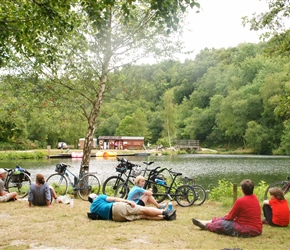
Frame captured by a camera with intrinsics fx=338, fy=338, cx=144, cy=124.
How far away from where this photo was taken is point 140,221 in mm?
6859

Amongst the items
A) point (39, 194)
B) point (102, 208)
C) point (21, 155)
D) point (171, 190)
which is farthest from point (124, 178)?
point (21, 155)

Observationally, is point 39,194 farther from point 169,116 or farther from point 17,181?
point 169,116

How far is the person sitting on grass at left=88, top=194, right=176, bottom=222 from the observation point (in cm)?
680

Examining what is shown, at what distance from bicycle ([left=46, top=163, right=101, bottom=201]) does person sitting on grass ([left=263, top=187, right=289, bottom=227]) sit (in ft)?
18.1

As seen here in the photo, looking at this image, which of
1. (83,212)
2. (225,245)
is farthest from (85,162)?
(225,245)

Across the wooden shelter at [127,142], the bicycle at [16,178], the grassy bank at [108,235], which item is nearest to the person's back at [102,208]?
the grassy bank at [108,235]

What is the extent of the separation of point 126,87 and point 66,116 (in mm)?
2437

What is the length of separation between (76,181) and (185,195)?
3.55 metres

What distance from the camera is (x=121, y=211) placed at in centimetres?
676

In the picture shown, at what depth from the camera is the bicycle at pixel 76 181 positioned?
34.8ft

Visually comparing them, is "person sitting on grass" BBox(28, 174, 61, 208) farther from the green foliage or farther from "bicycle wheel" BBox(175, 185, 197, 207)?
the green foliage

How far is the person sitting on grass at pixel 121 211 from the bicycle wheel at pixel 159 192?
2305mm

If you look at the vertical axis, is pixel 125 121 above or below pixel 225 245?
above

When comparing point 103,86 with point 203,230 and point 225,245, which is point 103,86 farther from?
point 225,245
